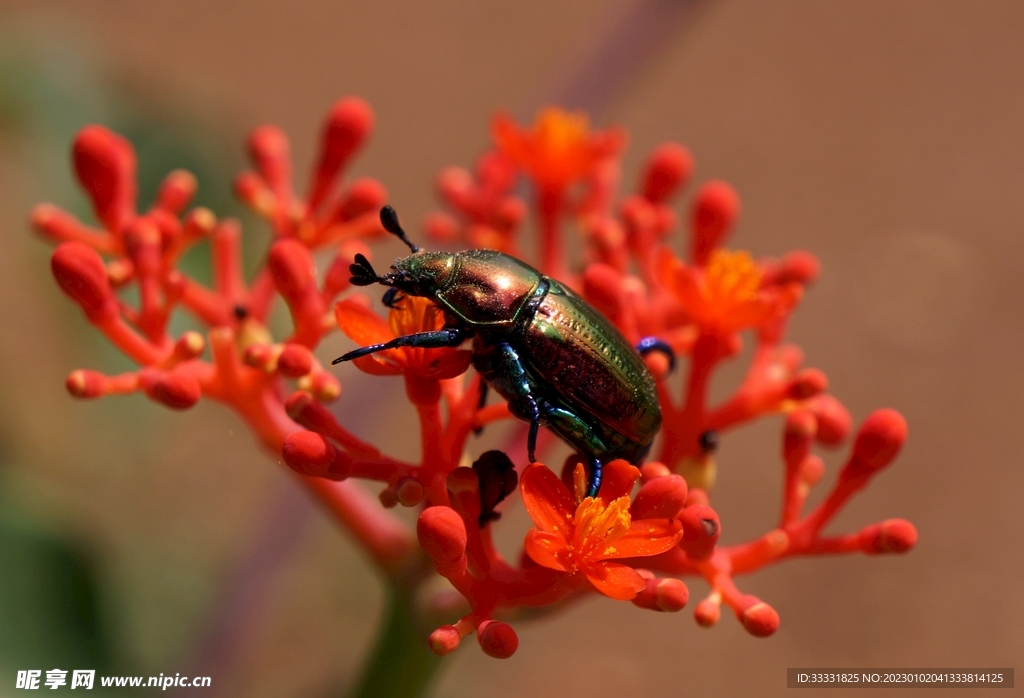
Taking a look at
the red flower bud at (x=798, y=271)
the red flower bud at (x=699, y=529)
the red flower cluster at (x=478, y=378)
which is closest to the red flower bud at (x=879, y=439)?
the red flower cluster at (x=478, y=378)

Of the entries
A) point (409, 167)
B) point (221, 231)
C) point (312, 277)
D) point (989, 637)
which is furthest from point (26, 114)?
point (989, 637)

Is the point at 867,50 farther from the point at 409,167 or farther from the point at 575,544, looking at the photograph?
the point at 575,544

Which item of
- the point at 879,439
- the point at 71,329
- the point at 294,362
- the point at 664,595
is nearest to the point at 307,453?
the point at 294,362

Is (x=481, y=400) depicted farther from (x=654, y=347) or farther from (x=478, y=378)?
(x=654, y=347)

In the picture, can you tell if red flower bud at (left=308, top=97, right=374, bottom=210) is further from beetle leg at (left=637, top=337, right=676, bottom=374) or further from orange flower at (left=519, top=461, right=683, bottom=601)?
orange flower at (left=519, top=461, right=683, bottom=601)

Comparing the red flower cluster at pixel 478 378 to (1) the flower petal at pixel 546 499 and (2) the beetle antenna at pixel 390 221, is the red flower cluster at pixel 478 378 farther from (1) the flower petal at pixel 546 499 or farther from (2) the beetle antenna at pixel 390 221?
(2) the beetle antenna at pixel 390 221

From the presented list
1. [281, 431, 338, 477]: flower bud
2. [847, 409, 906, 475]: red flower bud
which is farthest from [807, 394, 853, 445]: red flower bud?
[281, 431, 338, 477]: flower bud
